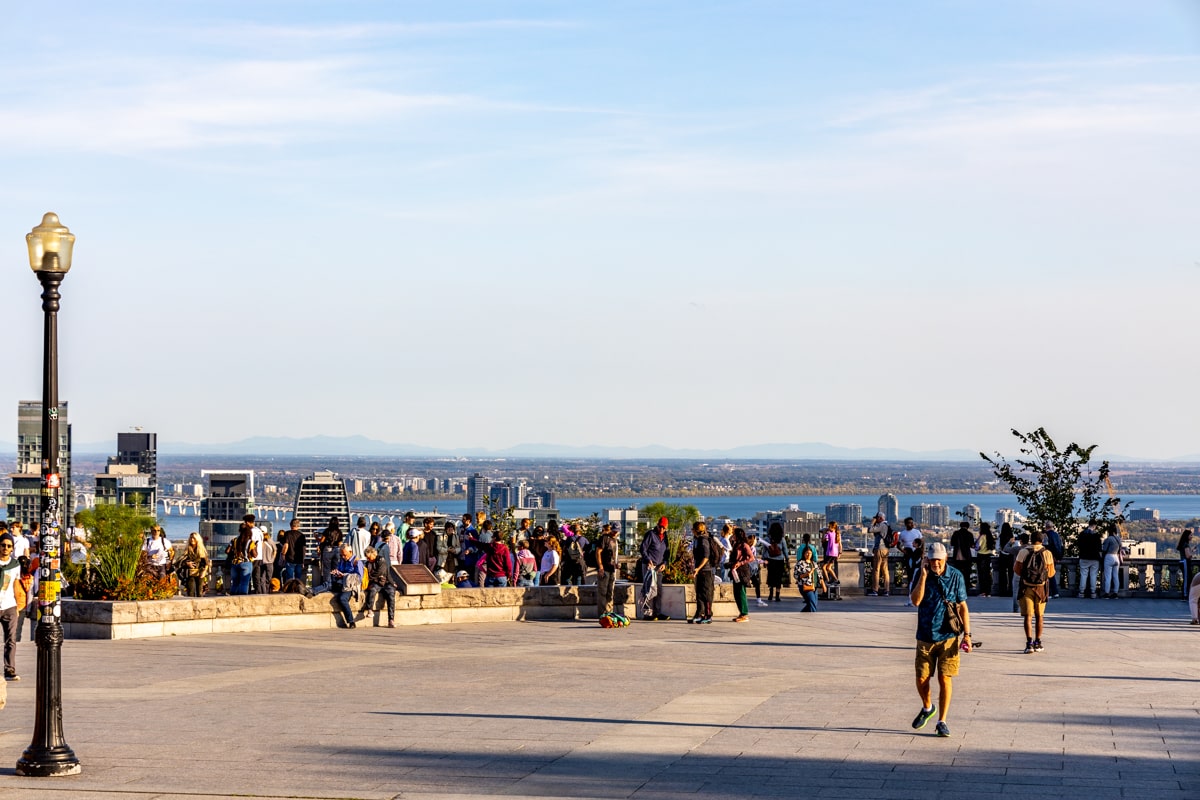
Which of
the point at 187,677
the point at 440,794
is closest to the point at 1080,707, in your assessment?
the point at 440,794

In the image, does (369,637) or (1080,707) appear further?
(369,637)

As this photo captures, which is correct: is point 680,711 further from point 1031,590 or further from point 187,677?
point 1031,590

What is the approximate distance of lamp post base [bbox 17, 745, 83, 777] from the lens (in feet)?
34.0

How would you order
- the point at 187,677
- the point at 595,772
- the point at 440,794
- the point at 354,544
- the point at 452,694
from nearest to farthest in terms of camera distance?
1. the point at 440,794
2. the point at 595,772
3. the point at 452,694
4. the point at 187,677
5. the point at 354,544

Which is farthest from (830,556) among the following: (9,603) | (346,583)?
(9,603)

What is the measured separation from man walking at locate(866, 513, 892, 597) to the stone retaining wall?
230 inches

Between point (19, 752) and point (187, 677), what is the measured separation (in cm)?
443

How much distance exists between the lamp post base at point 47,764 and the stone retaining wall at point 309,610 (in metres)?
9.39

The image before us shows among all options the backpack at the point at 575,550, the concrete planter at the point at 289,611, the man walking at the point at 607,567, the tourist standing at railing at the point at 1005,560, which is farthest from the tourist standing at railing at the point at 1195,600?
the backpack at the point at 575,550

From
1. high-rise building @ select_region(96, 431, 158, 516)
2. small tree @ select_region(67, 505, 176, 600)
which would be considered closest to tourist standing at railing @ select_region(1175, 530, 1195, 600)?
small tree @ select_region(67, 505, 176, 600)

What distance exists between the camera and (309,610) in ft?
71.3

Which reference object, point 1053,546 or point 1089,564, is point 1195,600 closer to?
point 1053,546

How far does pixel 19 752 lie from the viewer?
11398mm

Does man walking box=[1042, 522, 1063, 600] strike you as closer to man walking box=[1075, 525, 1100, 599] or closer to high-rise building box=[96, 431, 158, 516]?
man walking box=[1075, 525, 1100, 599]
